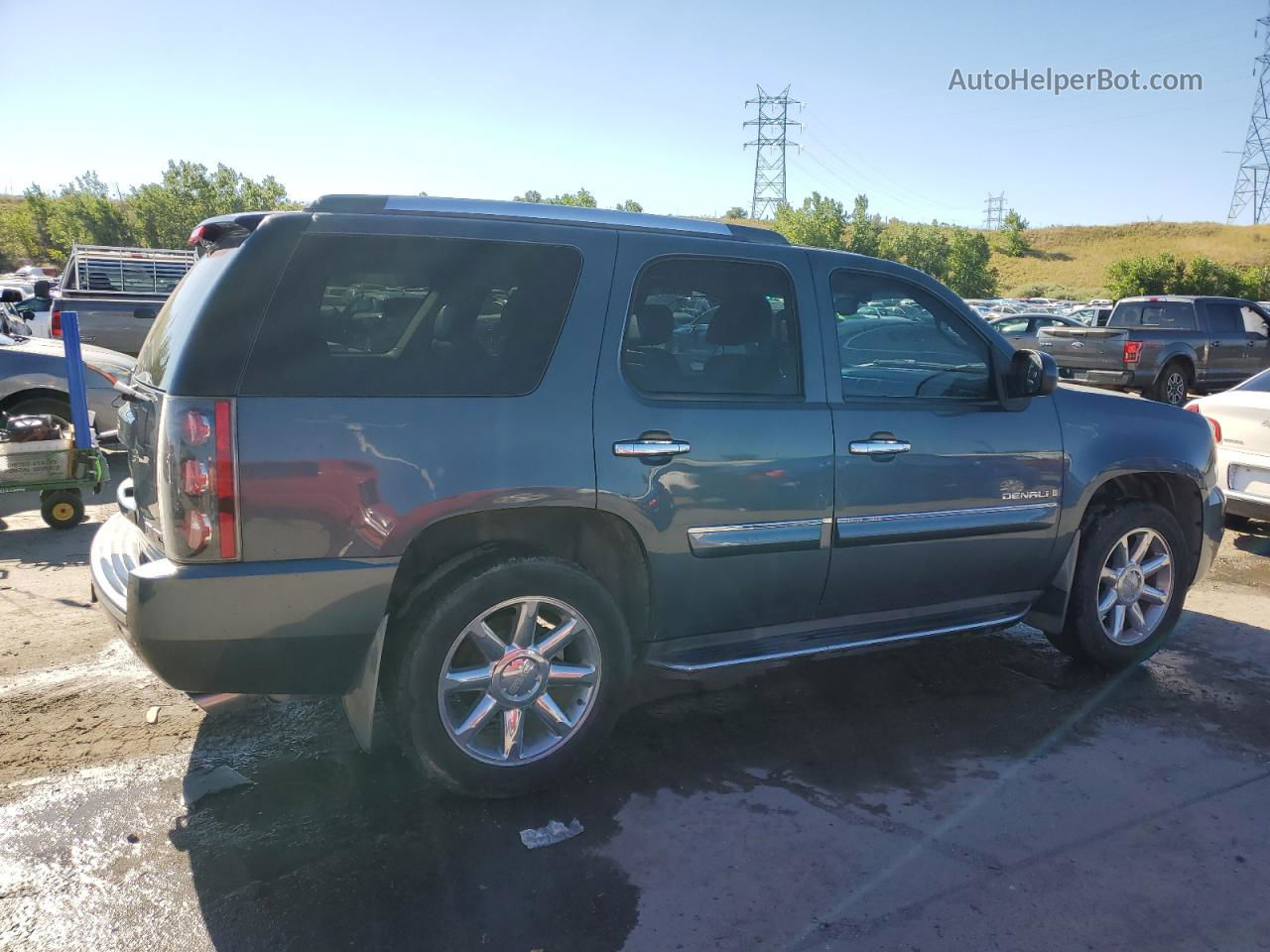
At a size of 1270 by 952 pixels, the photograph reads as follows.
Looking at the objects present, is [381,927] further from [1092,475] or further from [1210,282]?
[1210,282]

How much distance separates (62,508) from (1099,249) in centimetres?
A: 10867

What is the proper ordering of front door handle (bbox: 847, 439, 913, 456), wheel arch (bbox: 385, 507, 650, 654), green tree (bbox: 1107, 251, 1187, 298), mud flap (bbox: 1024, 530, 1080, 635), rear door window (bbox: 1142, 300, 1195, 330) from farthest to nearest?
green tree (bbox: 1107, 251, 1187, 298) < rear door window (bbox: 1142, 300, 1195, 330) < mud flap (bbox: 1024, 530, 1080, 635) < front door handle (bbox: 847, 439, 913, 456) < wheel arch (bbox: 385, 507, 650, 654)

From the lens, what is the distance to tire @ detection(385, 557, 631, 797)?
306cm

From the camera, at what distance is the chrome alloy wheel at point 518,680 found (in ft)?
10.4

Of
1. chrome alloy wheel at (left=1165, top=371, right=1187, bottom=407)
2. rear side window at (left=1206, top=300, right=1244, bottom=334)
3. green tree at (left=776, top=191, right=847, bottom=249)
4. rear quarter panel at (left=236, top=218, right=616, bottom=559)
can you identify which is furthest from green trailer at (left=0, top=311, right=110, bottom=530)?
green tree at (left=776, top=191, right=847, bottom=249)

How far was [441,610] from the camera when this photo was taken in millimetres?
3039

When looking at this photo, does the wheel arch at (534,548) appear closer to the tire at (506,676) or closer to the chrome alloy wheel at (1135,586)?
the tire at (506,676)

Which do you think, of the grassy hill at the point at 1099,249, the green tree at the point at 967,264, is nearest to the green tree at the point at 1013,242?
the grassy hill at the point at 1099,249

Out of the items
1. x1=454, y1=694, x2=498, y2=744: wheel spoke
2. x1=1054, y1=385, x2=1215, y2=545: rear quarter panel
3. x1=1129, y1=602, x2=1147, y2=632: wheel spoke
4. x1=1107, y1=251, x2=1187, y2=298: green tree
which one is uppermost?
x1=1107, y1=251, x2=1187, y2=298: green tree

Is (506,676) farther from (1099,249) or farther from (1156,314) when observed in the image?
(1099,249)

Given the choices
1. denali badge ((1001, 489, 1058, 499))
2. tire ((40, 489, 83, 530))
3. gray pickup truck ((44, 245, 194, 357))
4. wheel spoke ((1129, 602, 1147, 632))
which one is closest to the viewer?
denali badge ((1001, 489, 1058, 499))

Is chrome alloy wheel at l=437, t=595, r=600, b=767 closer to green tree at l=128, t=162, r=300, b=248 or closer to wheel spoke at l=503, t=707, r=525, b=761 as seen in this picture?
wheel spoke at l=503, t=707, r=525, b=761

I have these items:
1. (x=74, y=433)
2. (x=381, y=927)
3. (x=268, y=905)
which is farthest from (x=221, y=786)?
(x=74, y=433)

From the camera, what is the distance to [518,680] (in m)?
3.23
